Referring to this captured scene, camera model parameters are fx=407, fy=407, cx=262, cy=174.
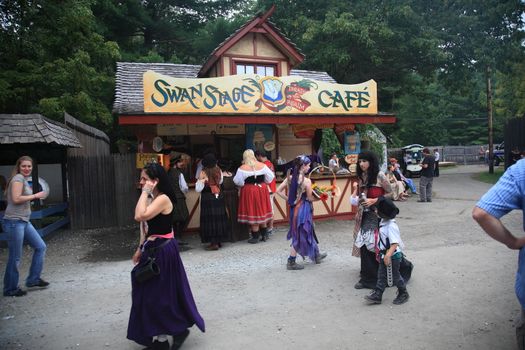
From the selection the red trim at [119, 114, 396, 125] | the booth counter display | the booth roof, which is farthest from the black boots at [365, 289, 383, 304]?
the booth roof

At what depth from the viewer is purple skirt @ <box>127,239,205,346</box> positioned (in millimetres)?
3676

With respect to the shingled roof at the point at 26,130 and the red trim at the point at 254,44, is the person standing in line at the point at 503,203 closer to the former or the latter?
the shingled roof at the point at 26,130

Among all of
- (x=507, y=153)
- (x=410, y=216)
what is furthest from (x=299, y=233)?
(x=507, y=153)

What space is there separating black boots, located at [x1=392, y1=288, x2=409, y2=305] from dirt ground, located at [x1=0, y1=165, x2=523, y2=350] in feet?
0.29

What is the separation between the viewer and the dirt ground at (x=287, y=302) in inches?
155

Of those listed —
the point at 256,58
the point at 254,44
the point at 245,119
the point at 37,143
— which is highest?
the point at 254,44

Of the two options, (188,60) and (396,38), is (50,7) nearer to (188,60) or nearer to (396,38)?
(188,60)

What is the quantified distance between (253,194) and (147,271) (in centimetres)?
482

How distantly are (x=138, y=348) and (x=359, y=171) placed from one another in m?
3.31

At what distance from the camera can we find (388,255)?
15.3 ft

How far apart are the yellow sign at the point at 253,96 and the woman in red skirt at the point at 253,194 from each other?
6.13ft

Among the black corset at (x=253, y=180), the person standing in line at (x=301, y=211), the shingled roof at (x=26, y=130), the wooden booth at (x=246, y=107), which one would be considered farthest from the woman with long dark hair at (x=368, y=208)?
the shingled roof at (x=26, y=130)

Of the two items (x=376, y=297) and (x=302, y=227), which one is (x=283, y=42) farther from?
(x=376, y=297)

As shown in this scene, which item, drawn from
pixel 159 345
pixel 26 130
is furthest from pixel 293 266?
pixel 26 130
